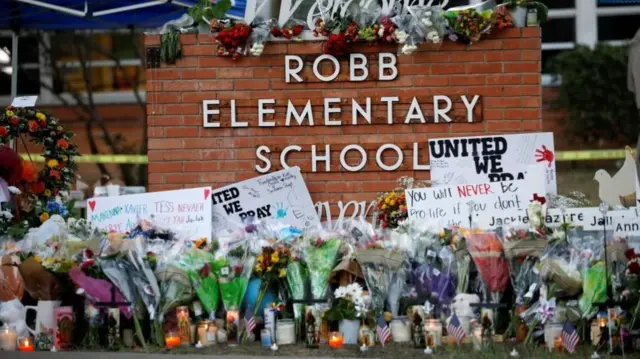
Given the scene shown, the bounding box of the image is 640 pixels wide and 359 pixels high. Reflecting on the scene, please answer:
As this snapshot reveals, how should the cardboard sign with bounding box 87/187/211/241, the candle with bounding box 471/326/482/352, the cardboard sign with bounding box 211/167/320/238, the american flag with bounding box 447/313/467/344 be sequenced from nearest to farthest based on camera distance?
1. the candle with bounding box 471/326/482/352
2. the american flag with bounding box 447/313/467/344
3. the cardboard sign with bounding box 87/187/211/241
4. the cardboard sign with bounding box 211/167/320/238

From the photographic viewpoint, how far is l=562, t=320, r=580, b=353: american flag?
25.4ft

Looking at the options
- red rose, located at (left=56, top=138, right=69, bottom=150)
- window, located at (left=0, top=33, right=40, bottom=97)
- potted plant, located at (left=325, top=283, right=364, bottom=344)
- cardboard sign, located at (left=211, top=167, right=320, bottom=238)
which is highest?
window, located at (left=0, top=33, right=40, bottom=97)

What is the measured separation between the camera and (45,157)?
11281 millimetres

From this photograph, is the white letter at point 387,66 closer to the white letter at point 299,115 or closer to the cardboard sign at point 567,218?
the white letter at point 299,115

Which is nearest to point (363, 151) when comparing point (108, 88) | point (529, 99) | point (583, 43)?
point (529, 99)

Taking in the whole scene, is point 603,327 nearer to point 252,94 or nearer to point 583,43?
point 252,94

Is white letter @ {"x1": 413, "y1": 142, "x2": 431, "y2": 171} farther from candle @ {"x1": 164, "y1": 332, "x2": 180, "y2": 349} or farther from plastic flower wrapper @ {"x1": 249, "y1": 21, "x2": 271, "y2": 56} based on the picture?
candle @ {"x1": 164, "y1": 332, "x2": 180, "y2": 349}

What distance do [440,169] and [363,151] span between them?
26.7 inches

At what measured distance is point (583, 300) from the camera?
794 centimetres

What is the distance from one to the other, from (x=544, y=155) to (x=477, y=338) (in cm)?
217

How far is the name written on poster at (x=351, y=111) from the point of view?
32.5ft

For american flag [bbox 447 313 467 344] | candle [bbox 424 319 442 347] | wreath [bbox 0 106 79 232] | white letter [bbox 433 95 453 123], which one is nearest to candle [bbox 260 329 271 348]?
candle [bbox 424 319 442 347]

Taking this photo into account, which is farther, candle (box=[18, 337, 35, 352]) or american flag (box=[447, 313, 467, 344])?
candle (box=[18, 337, 35, 352])

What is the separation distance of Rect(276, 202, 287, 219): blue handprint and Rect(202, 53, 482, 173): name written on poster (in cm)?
36
